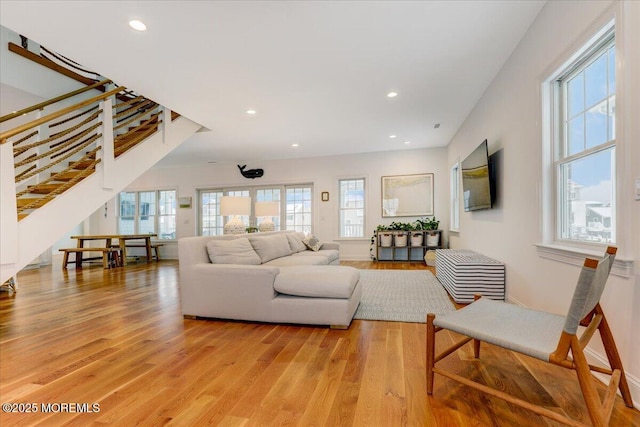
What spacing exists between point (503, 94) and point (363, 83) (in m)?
1.51

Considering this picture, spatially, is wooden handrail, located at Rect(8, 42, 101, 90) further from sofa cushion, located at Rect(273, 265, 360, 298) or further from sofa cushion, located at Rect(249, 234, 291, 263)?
sofa cushion, located at Rect(273, 265, 360, 298)

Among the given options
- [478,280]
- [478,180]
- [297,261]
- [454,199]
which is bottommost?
[478,280]

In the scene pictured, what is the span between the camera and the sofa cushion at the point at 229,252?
296 cm

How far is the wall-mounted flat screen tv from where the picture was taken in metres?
3.39

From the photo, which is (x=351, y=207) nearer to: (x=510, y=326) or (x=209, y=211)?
(x=209, y=211)

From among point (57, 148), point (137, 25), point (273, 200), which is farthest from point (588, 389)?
point (273, 200)

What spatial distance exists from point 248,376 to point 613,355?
1.82 meters

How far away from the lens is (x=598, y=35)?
5.61ft

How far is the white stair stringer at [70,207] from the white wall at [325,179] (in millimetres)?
3579

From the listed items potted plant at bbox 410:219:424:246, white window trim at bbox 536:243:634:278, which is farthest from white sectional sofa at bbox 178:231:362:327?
potted plant at bbox 410:219:424:246

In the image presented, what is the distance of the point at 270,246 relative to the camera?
3.95 m

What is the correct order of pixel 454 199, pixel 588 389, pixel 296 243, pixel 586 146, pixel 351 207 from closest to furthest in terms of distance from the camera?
pixel 588 389 → pixel 586 146 → pixel 296 243 → pixel 454 199 → pixel 351 207

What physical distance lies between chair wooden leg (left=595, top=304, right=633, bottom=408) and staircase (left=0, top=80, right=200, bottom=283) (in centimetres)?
382

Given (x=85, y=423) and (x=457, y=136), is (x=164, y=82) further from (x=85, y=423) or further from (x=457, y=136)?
(x=457, y=136)
